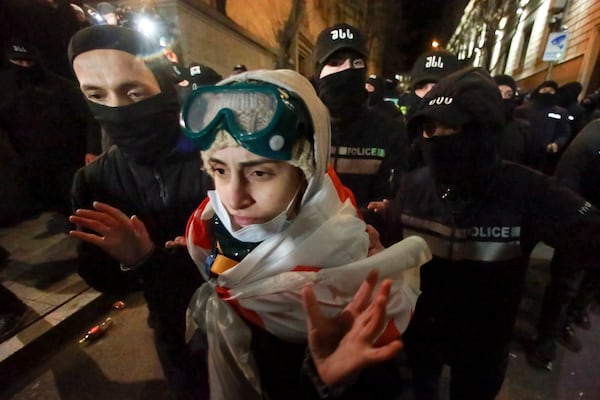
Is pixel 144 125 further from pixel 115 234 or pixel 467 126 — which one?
pixel 467 126

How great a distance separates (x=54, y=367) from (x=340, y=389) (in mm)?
3051

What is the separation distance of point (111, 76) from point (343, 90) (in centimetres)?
175

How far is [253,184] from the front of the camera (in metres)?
1.03

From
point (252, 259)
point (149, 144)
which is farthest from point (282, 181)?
point (149, 144)

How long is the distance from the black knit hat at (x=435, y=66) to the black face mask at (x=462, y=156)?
2.24 metres

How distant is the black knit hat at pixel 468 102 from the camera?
143 centimetres

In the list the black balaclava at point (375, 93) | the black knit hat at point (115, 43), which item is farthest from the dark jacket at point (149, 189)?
the black balaclava at point (375, 93)

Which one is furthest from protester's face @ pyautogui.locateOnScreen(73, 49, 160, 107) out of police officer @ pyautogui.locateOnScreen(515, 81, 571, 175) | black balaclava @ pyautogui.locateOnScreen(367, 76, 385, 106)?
police officer @ pyautogui.locateOnScreen(515, 81, 571, 175)

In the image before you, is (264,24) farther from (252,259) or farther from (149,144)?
(252,259)

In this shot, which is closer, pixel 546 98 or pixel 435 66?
pixel 435 66

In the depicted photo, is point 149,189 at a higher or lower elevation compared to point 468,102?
Answer: lower

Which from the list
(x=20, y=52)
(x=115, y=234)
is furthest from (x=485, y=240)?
(x=20, y=52)

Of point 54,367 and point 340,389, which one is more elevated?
point 340,389

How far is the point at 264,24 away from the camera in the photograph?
1323 cm
